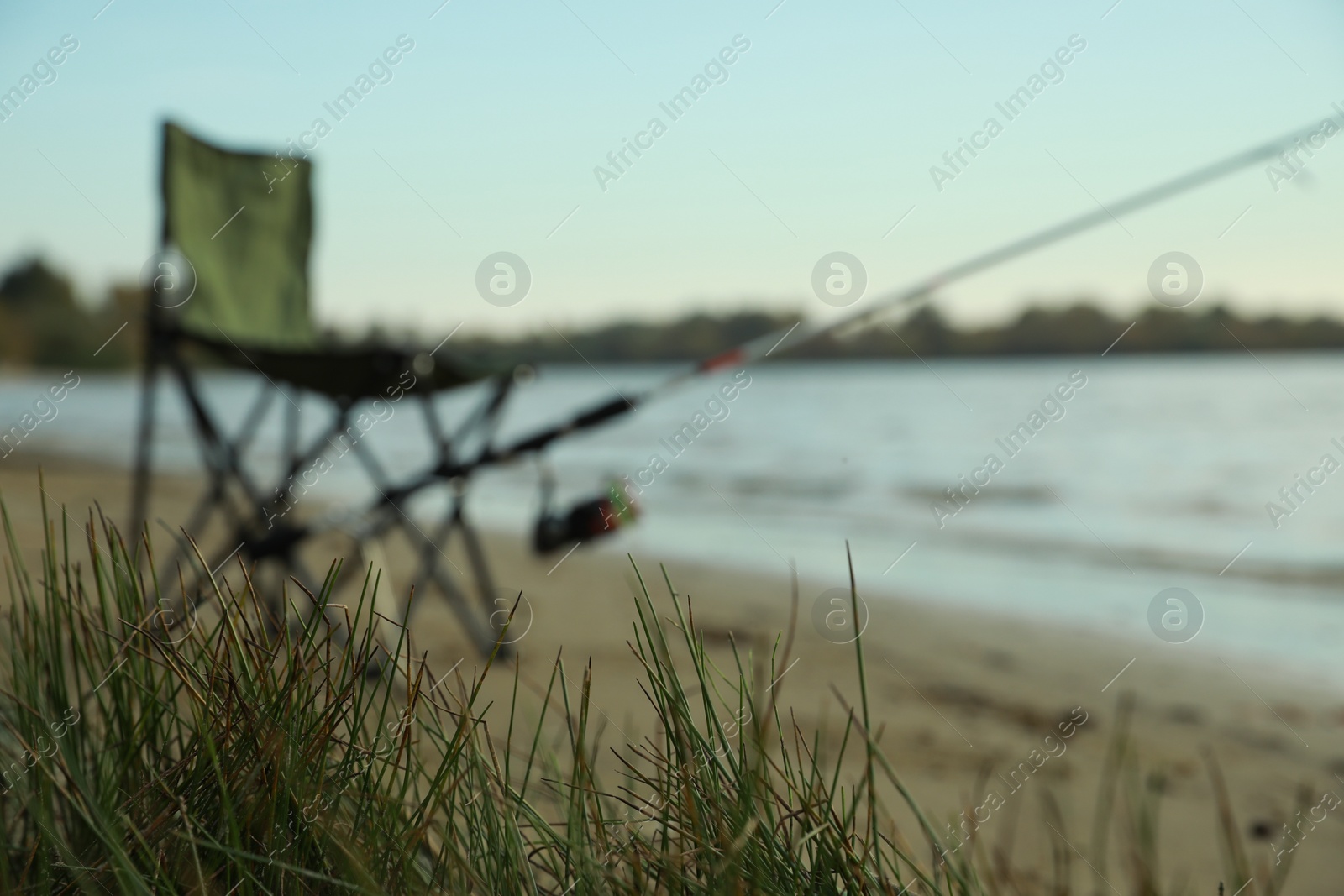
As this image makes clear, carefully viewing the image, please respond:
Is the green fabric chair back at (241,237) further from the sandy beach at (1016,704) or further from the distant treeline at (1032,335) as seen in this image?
the distant treeline at (1032,335)

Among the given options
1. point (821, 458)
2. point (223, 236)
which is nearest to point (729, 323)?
point (821, 458)

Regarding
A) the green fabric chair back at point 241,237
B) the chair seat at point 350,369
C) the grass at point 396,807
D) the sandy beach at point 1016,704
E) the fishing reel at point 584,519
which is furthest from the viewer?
the green fabric chair back at point 241,237

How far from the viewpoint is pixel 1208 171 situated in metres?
2.29

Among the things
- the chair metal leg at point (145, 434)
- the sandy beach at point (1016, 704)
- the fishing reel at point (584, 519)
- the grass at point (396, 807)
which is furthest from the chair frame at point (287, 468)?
the grass at point (396, 807)

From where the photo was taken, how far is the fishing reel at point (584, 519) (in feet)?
10.3

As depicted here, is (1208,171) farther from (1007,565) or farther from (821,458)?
(821,458)

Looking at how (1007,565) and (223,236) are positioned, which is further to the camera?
(1007,565)

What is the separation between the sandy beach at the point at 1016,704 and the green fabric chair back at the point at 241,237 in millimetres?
1102

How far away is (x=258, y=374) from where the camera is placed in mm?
3047

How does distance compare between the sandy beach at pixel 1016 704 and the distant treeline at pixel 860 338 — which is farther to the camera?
the distant treeline at pixel 860 338

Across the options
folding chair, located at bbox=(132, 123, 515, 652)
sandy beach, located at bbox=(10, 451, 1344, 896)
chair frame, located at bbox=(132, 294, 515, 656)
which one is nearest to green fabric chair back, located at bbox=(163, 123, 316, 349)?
folding chair, located at bbox=(132, 123, 515, 652)

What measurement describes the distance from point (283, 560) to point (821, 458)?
301 inches

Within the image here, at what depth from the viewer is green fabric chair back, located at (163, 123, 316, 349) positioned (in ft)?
10.6

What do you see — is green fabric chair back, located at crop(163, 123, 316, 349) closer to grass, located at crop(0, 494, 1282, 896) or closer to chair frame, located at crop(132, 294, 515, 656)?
chair frame, located at crop(132, 294, 515, 656)
